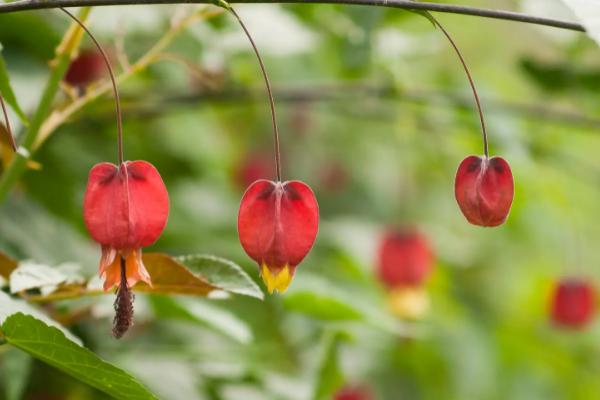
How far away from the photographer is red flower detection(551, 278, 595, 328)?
2228mm

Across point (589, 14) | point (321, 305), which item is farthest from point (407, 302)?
point (589, 14)

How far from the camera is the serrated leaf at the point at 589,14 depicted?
73 centimetres

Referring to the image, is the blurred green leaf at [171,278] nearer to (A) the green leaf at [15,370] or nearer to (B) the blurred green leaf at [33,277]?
(B) the blurred green leaf at [33,277]

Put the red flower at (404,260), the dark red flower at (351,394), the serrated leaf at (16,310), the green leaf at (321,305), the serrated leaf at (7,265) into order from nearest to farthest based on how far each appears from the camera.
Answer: the serrated leaf at (16,310)
the serrated leaf at (7,265)
the green leaf at (321,305)
the dark red flower at (351,394)
the red flower at (404,260)

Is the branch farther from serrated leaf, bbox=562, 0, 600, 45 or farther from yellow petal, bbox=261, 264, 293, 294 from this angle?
yellow petal, bbox=261, 264, 293, 294

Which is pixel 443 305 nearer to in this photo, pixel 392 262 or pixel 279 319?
pixel 392 262

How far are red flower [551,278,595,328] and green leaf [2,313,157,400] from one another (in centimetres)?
158

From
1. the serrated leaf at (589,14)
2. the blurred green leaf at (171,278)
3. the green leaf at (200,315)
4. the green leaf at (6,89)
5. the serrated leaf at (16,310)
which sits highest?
the serrated leaf at (589,14)

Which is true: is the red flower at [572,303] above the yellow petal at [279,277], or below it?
below

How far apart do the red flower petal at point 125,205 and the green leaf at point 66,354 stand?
0.28ft

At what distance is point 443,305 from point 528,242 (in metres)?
0.47

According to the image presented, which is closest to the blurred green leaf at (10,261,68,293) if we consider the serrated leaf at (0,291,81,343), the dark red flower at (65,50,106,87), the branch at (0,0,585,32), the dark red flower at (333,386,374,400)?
the serrated leaf at (0,291,81,343)

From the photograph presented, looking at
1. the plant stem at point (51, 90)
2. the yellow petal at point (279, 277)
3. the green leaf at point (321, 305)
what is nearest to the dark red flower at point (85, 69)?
the green leaf at point (321, 305)

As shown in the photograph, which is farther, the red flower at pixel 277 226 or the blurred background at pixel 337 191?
the blurred background at pixel 337 191
